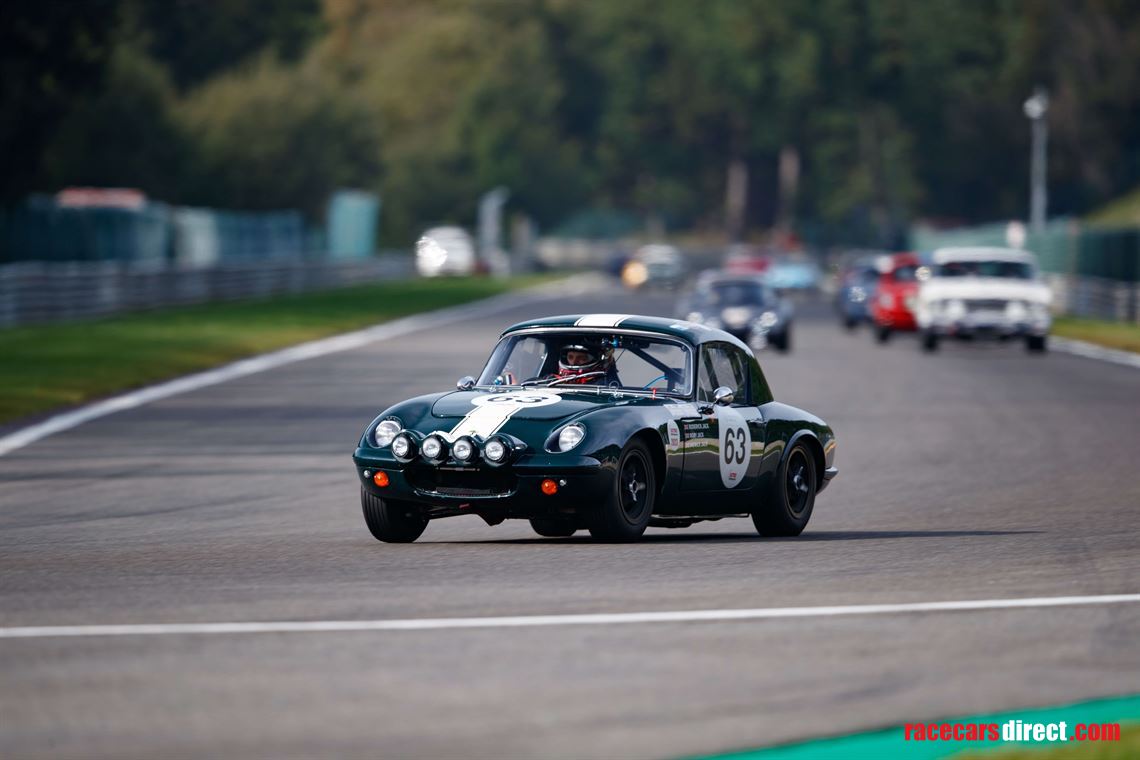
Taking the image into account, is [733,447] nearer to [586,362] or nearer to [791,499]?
[791,499]

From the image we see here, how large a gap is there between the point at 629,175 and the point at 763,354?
435ft

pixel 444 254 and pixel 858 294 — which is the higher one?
pixel 858 294

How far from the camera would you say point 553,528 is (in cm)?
1358

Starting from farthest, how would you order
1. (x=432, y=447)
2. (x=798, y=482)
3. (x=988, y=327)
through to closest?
(x=988, y=327)
(x=798, y=482)
(x=432, y=447)

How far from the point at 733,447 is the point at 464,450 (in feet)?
6.33

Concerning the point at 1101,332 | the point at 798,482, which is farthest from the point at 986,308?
the point at 798,482

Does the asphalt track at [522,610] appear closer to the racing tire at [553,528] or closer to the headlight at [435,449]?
the racing tire at [553,528]

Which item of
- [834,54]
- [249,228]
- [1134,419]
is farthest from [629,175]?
[1134,419]

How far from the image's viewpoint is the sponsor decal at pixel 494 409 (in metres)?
12.5

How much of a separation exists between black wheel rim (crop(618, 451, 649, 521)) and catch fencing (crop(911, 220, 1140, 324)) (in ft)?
128


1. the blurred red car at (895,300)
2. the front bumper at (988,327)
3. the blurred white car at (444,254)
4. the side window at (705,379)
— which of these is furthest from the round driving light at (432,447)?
the blurred white car at (444,254)

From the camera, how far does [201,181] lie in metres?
81.4

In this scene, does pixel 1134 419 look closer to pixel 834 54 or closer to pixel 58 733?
pixel 58 733

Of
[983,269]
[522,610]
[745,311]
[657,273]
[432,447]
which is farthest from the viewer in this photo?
[657,273]
